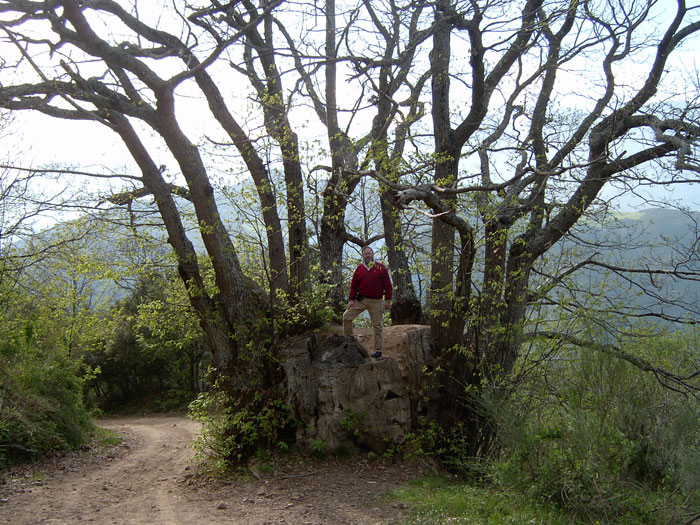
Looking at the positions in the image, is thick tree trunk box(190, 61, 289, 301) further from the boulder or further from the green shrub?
the green shrub

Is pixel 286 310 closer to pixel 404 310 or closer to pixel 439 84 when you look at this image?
pixel 404 310

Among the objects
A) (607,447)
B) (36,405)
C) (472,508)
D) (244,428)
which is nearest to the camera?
(607,447)

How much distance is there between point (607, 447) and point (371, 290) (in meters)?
4.34

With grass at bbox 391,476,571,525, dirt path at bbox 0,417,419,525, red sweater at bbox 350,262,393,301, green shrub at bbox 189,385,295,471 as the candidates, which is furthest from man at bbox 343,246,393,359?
grass at bbox 391,476,571,525

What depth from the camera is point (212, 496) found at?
25.7 ft

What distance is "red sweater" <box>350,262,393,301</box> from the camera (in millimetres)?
8930

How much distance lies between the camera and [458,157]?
31.9 feet

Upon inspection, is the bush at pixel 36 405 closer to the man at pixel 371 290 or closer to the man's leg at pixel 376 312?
the man at pixel 371 290

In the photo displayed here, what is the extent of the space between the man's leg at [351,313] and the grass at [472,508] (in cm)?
304

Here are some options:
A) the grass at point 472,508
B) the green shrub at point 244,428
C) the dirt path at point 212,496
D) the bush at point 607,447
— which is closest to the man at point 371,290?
the green shrub at point 244,428

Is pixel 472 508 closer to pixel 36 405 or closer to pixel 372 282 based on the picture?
pixel 372 282

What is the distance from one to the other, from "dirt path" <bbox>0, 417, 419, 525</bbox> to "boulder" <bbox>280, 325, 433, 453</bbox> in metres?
0.44

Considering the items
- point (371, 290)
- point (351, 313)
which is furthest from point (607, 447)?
point (351, 313)

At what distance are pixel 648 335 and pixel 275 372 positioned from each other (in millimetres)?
5702
